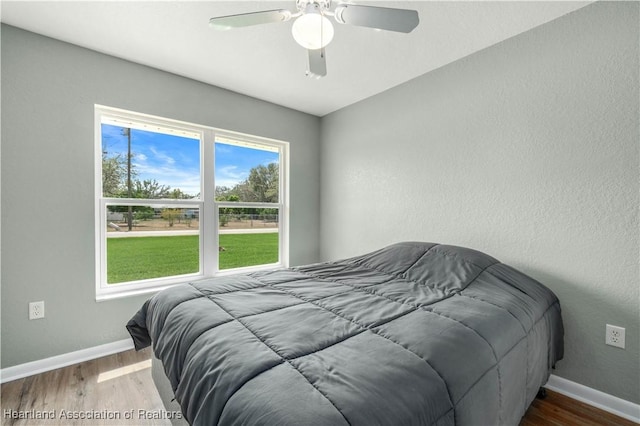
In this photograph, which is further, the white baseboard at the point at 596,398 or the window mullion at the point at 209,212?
the window mullion at the point at 209,212

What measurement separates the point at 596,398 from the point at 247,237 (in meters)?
3.15

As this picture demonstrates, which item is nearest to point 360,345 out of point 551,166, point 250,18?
point 250,18

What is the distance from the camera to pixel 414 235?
105 inches

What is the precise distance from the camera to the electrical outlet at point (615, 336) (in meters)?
1.62

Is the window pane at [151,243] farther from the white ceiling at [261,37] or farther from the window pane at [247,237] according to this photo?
the white ceiling at [261,37]

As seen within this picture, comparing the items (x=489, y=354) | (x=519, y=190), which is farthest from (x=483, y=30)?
(x=489, y=354)

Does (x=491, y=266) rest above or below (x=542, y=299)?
above

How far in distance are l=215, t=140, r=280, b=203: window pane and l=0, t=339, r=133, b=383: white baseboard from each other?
1.58 meters

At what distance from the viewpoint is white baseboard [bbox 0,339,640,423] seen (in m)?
1.60

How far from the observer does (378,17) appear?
1323 millimetres

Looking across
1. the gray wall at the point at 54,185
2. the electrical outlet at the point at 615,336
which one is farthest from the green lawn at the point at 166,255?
the electrical outlet at the point at 615,336

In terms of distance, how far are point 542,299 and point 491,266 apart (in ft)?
1.06

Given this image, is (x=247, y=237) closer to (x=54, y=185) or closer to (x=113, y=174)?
(x=113, y=174)

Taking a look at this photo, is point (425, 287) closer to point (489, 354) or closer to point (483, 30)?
point (489, 354)
